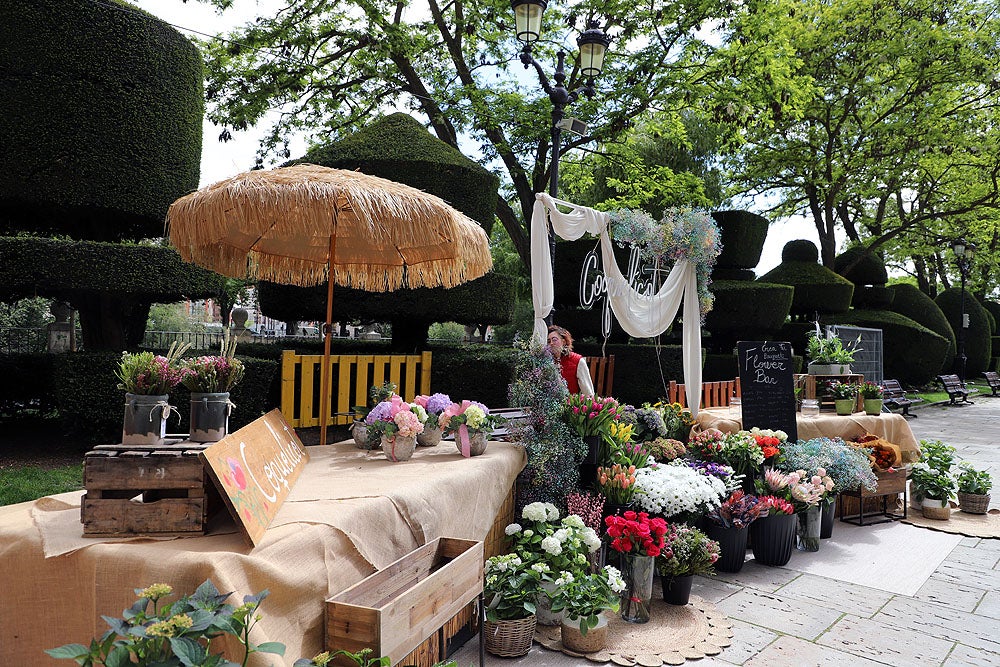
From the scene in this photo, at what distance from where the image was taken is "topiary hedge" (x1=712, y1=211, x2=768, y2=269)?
1527cm

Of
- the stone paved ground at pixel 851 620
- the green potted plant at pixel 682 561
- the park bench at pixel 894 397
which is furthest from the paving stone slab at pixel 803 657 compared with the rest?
the park bench at pixel 894 397

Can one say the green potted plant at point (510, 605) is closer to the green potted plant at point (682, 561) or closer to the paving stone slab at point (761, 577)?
the green potted plant at point (682, 561)

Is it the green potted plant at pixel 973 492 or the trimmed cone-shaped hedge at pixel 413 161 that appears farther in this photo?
the trimmed cone-shaped hedge at pixel 413 161

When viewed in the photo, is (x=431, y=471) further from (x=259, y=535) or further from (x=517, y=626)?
(x=259, y=535)

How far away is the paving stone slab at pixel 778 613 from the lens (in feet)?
13.2

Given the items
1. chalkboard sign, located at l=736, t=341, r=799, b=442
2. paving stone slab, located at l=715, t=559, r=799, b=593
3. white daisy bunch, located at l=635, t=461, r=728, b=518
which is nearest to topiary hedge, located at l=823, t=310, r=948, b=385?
chalkboard sign, located at l=736, t=341, r=799, b=442

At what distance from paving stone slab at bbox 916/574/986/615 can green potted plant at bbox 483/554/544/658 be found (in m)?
3.02

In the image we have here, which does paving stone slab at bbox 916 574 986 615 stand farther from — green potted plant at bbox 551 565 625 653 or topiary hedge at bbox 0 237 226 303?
topiary hedge at bbox 0 237 226 303

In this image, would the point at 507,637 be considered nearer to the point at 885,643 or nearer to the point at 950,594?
the point at 885,643

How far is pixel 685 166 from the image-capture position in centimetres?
1653

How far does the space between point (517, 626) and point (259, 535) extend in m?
1.72

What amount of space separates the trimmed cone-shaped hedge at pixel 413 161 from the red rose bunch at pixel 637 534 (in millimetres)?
6691

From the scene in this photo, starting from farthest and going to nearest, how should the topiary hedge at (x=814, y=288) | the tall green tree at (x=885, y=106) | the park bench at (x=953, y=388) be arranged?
the park bench at (x=953, y=388), the topiary hedge at (x=814, y=288), the tall green tree at (x=885, y=106)

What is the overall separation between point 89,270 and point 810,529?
25.1ft
